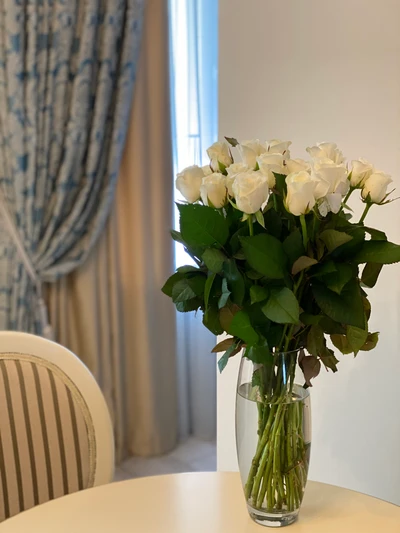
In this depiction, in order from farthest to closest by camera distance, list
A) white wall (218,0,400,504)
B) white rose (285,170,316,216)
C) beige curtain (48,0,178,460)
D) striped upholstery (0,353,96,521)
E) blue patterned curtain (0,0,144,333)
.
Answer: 1. beige curtain (48,0,178,460)
2. blue patterned curtain (0,0,144,333)
3. white wall (218,0,400,504)
4. striped upholstery (0,353,96,521)
5. white rose (285,170,316,216)

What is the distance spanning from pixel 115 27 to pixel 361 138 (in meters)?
1.18

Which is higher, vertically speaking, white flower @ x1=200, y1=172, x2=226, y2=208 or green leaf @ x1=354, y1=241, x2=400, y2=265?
white flower @ x1=200, y1=172, x2=226, y2=208

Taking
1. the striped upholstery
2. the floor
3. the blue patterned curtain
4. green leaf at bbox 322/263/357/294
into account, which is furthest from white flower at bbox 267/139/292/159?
the floor

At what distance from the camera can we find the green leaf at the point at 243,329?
0.90m

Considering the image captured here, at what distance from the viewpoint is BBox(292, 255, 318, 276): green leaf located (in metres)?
0.87

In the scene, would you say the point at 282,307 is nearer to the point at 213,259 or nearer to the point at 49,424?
the point at 213,259

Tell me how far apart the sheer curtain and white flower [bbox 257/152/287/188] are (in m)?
1.62

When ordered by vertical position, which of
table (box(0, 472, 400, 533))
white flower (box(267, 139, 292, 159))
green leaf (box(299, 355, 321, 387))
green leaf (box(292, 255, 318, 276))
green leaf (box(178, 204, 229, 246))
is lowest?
table (box(0, 472, 400, 533))

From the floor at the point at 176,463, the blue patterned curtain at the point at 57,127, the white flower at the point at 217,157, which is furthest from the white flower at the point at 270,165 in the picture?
the floor at the point at 176,463

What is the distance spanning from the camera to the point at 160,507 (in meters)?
1.08

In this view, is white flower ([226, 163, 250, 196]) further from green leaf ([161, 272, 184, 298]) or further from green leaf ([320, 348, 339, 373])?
green leaf ([320, 348, 339, 373])

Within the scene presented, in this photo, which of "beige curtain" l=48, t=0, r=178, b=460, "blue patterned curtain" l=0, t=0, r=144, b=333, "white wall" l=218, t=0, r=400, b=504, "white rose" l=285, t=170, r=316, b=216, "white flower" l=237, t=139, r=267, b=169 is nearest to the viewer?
"white rose" l=285, t=170, r=316, b=216

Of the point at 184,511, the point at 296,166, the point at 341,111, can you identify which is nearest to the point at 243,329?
the point at 296,166

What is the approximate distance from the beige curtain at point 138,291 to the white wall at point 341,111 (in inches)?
28.7
